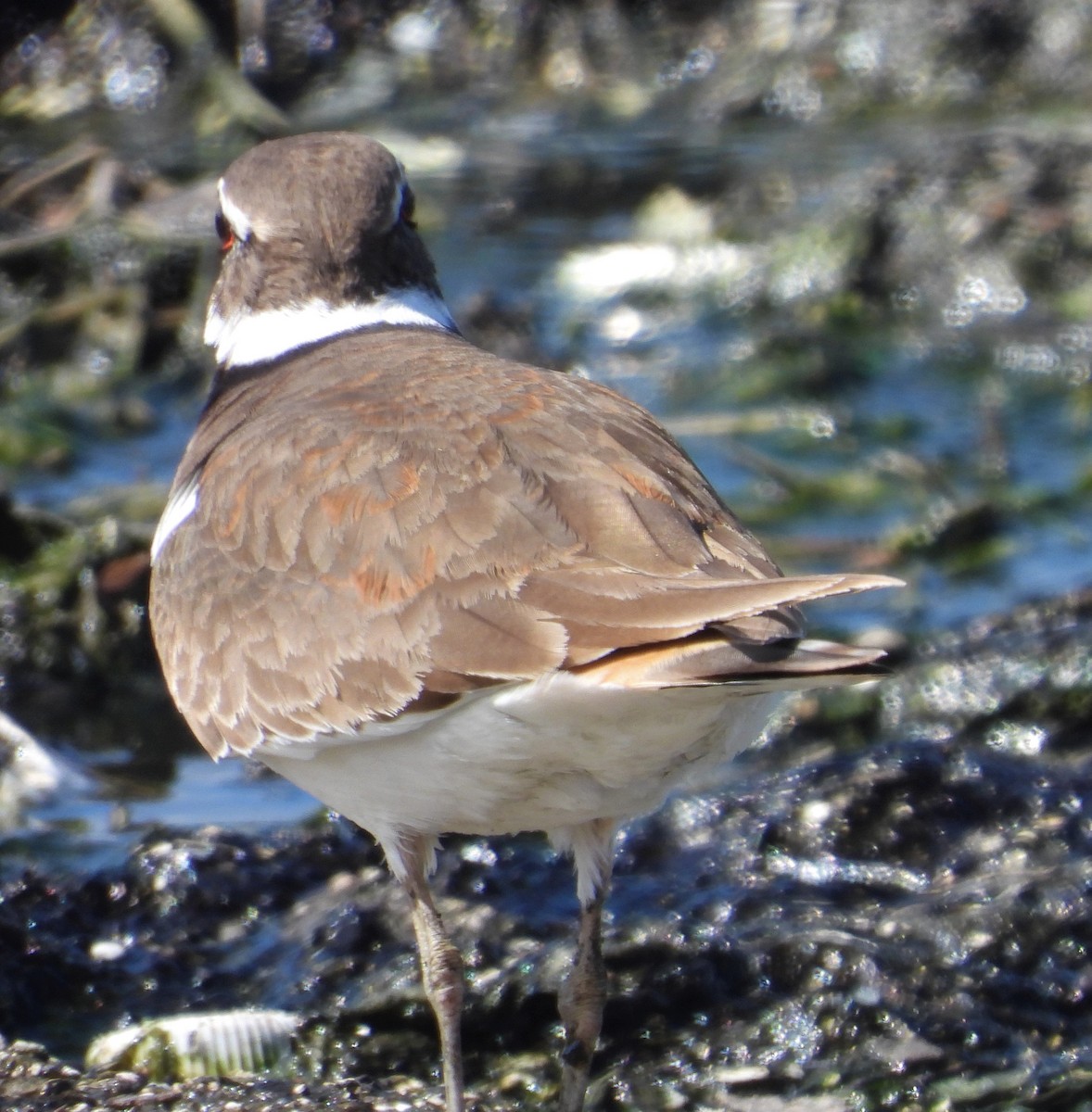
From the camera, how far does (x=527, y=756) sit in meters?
3.59

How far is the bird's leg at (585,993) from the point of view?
417 cm

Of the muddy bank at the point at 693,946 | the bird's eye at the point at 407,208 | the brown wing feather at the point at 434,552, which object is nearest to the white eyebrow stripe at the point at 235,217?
the bird's eye at the point at 407,208

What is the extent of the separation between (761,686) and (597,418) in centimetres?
95

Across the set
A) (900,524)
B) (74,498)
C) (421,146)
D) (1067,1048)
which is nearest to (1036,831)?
(1067,1048)

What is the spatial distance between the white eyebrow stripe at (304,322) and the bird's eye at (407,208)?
0.56 ft

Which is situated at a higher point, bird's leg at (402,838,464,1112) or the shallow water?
bird's leg at (402,838,464,1112)

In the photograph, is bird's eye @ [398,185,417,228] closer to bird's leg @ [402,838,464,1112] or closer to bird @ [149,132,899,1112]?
bird @ [149,132,899,1112]

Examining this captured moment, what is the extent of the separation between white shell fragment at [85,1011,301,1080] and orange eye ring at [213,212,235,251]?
6.30ft

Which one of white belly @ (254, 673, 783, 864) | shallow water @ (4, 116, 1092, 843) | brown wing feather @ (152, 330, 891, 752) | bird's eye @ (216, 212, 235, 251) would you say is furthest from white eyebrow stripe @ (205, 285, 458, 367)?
shallow water @ (4, 116, 1092, 843)

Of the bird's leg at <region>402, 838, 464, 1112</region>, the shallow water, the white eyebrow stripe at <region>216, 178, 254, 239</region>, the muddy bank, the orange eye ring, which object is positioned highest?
the white eyebrow stripe at <region>216, 178, 254, 239</region>

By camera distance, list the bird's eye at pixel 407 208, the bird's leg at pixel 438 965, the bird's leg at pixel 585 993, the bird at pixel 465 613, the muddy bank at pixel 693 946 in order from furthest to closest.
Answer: the bird's eye at pixel 407 208 < the muddy bank at pixel 693 946 < the bird's leg at pixel 585 993 < the bird's leg at pixel 438 965 < the bird at pixel 465 613

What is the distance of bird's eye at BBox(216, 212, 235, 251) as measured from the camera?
5.00 meters

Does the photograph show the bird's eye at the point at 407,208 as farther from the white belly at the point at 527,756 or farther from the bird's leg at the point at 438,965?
the bird's leg at the point at 438,965

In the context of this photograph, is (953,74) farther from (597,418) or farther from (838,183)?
(597,418)
